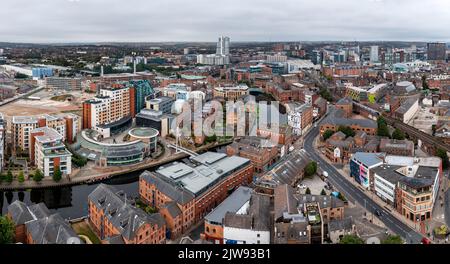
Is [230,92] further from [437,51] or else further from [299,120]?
[437,51]

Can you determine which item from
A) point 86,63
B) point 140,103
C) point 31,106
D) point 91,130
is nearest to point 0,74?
point 86,63

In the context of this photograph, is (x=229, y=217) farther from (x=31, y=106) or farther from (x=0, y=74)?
(x=0, y=74)

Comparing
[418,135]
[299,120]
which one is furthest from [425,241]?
[299,120]

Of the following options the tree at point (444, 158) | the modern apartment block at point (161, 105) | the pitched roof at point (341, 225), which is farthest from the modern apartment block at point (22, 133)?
the tree at point (444, 158)

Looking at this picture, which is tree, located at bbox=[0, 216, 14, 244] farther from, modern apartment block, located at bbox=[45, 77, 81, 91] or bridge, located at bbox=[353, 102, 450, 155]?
modern apartment block, located at bbox=[45, 77, 81, 91]

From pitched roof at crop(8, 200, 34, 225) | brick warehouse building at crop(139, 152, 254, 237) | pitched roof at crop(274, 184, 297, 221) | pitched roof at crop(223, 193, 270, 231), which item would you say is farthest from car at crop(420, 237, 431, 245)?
pitched roof at crop(8, 200, 34, 225)
